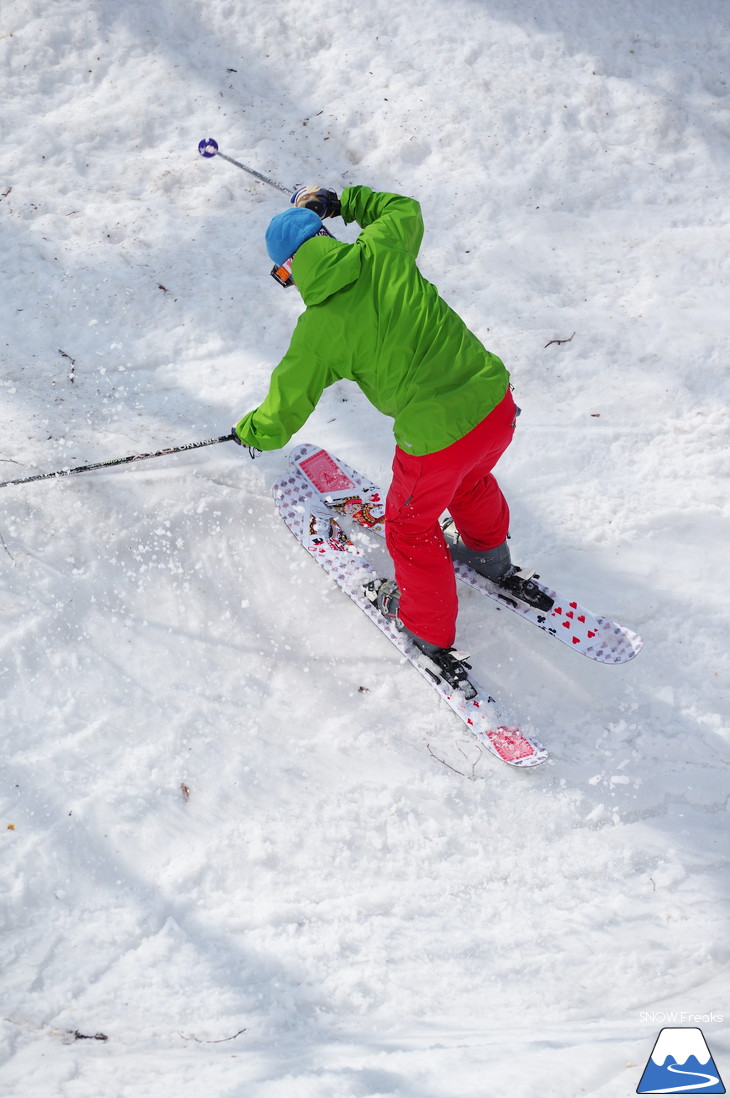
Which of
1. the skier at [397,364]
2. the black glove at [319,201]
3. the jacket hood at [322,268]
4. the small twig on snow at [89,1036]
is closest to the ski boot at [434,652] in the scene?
the skier at [397,364]

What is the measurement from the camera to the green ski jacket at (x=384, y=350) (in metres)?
3.13

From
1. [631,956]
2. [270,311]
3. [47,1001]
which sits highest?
[270,311]

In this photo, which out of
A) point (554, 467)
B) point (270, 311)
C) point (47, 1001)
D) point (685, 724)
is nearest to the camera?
point (47, 1001)

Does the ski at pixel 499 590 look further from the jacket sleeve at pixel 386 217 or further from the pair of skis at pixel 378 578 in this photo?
the jacket sleeve at pixel 386 217

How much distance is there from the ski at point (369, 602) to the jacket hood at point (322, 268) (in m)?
1.69

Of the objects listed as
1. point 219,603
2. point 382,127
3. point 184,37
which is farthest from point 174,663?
point 184,37

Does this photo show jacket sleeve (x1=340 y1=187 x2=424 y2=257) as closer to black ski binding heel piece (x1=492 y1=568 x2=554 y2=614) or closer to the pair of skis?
the pair of skis

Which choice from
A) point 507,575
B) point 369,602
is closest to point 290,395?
point 369,602

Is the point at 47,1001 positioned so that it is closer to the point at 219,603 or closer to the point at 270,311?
the point at 219,603

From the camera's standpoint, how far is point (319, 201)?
12.3 feet

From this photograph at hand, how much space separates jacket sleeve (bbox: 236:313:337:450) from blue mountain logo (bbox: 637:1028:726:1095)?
8.59 feet

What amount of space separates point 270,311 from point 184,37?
324 centimetres

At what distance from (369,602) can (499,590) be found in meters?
0.70

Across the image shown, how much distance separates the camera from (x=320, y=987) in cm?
325
